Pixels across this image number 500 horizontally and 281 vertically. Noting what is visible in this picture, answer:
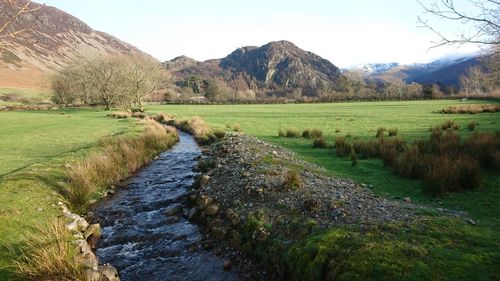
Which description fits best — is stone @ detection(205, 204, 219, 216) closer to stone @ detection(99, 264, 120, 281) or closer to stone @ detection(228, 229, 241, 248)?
stone @ detection(228, 229, 241, 248)

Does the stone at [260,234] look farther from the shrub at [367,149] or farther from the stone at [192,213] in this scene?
the shrub at [367,149]

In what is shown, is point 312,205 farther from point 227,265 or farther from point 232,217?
point 227,265

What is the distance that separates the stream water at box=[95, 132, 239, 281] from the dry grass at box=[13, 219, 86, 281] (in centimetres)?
139

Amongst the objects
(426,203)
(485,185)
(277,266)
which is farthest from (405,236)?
(485,185)

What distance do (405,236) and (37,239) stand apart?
25.9ft

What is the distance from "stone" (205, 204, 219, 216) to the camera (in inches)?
425

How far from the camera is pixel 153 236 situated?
10062 millimetres

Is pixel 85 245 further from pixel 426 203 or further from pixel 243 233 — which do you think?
pixel 426 203

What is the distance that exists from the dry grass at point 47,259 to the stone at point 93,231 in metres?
1.73

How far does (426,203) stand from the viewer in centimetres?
987

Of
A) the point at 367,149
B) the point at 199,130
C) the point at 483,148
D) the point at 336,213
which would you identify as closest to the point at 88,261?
the point at 336,213

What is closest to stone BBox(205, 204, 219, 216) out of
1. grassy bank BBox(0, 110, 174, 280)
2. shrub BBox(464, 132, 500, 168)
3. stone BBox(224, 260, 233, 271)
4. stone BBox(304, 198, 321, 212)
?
stone BBox(224, 260, 233, 271)

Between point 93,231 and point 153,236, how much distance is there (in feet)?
5.61

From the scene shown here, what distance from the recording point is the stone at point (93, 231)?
378 inches
